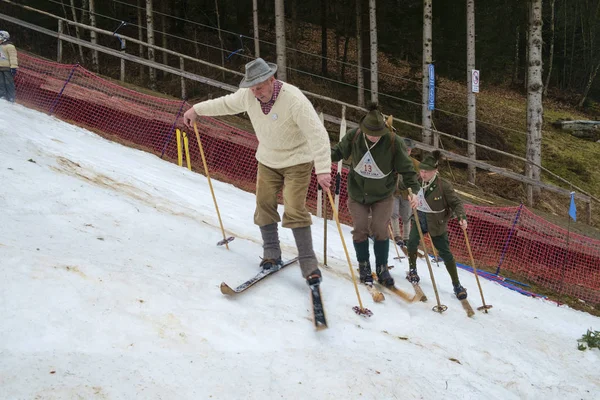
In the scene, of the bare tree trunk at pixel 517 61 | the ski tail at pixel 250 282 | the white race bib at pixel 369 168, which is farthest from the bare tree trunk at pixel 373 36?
the bare tree trunk at pixel 517 61

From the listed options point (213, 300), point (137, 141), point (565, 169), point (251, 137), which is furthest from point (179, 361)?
point (565, 169)

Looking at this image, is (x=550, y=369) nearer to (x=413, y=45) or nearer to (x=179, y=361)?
(x=179, y=361)

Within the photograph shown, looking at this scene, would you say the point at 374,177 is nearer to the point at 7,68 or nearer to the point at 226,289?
the point at 226,289

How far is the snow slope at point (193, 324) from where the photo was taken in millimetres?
3094

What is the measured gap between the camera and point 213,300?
4.22 meters

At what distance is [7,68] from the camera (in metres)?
11.0

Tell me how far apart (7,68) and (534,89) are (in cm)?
1356

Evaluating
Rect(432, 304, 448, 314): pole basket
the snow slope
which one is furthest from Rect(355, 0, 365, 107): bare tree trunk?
Rect(432, 304, 448, 314): pole basket

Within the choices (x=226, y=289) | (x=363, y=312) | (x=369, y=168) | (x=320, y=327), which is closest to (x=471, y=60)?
(x=369, y=168)

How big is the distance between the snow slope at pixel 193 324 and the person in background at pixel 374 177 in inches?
20.9

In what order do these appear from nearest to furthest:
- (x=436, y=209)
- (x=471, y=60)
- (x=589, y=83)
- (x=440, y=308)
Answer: (x=440, y=308) < (x=436, y=209) < (x=471, y=60) < (x=589, y=83)

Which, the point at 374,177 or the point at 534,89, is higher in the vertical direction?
the point at 374,177

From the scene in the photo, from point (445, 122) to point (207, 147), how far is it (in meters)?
13.6

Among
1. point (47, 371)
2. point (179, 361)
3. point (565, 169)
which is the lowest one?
point (565, 169)
